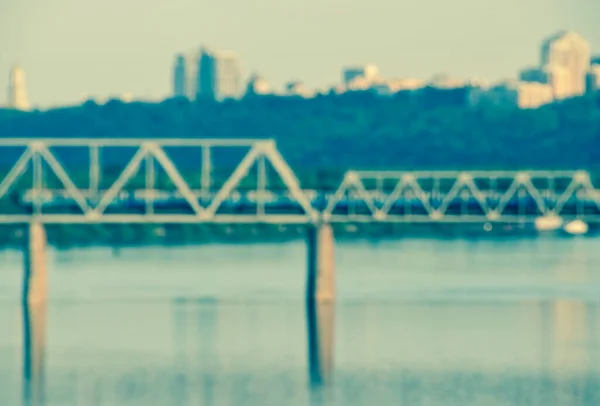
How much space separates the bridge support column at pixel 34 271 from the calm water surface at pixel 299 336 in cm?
75

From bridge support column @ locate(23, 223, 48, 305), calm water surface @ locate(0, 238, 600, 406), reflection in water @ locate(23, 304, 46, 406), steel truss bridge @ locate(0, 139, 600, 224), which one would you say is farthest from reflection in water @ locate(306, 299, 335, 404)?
bridge support column @ locate(23, 223, 48, 305)

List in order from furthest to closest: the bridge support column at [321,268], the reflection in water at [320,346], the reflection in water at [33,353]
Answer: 1. the bridge support column at [321,268]
2. the reflection in water at [320,346]
3. the reflection in water at [33,353]

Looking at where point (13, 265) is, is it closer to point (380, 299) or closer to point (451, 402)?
point (380, 299)

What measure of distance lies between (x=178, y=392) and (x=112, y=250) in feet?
251

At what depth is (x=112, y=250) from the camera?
151 meters

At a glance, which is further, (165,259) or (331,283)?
(165,259)

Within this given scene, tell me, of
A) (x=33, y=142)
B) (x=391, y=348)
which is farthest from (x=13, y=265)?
(x=391, y=348)

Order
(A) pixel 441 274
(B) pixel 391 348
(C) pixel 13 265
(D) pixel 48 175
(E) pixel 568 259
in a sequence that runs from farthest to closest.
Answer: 1. (D) pixel 48 175
2. (E) pixel 568 259
3. (C) pixel 13 265
4. (A) pixel 441 274
5. (B) pixel 391 348

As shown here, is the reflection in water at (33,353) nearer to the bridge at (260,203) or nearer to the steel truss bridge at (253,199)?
the bridge at (260,203)

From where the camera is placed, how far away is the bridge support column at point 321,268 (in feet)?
328

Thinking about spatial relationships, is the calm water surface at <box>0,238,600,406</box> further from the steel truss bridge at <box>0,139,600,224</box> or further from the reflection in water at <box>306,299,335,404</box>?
the steel truss bridge at <box>0,139,600,224</box>

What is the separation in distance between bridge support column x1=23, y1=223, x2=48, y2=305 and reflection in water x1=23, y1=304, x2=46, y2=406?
396 mm

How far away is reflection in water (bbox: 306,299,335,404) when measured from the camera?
3000 inches

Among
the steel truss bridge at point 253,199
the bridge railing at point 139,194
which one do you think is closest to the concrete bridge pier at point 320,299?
the steel truss bridge at point 253,199
